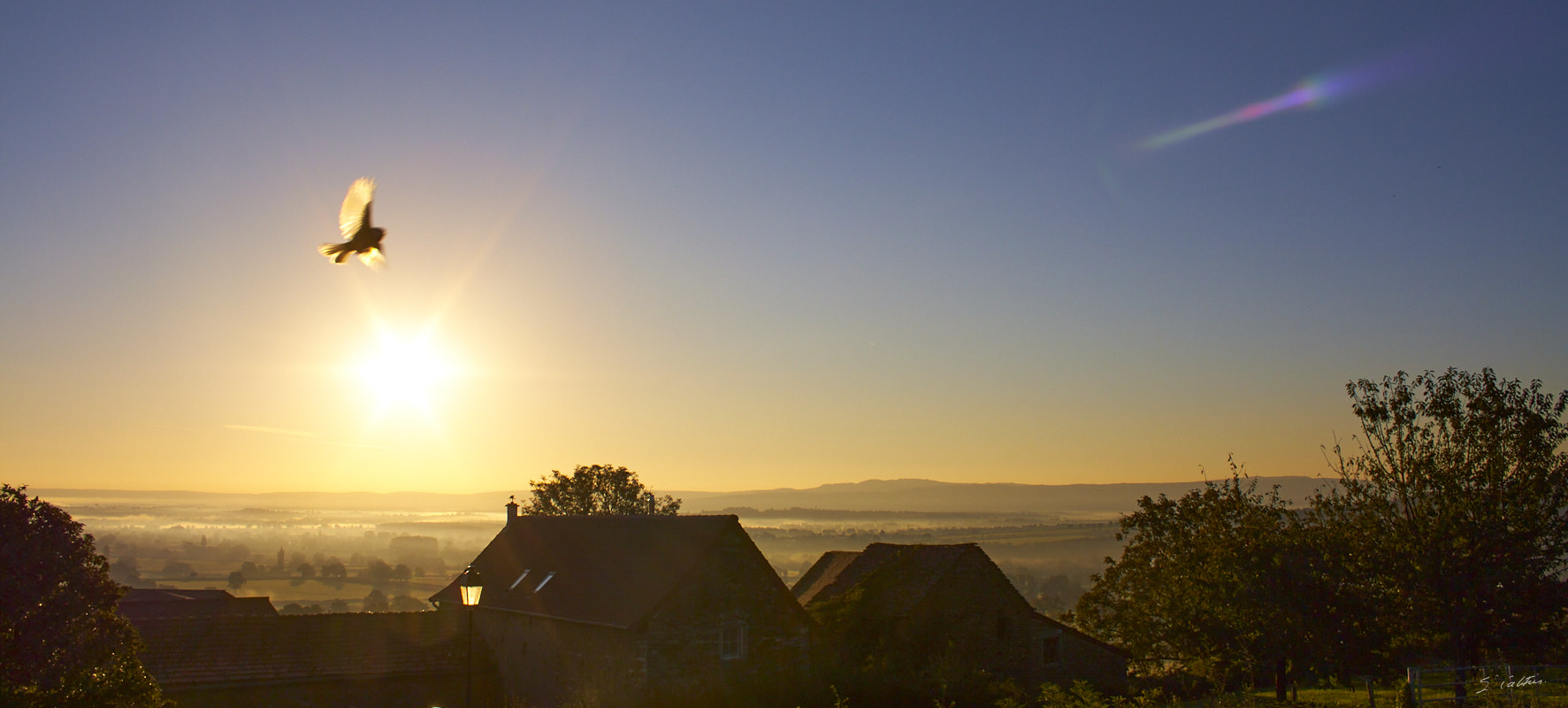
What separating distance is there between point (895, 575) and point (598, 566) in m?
12.8

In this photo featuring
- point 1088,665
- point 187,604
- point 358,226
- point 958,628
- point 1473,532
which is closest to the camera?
point 358,226

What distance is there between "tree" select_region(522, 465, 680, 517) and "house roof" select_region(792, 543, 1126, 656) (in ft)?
84.6

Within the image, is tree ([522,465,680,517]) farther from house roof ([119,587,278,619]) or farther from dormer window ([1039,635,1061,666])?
dormer window ([1039,635,1061,666])

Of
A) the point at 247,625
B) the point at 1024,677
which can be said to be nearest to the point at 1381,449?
the point at 1024,677

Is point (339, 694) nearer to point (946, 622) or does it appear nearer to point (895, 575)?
point (895, 575)

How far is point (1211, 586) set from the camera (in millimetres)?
31359

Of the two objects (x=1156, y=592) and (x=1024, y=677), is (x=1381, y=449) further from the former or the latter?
(x=1024, y=677)

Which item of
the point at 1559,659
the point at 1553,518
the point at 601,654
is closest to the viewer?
the point at 1553,518

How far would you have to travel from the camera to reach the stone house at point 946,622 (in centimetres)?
3469

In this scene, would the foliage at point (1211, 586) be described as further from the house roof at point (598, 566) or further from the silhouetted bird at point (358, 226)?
the silhouetted bird at point (358, 226)

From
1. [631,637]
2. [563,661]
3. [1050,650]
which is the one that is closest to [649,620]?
[631,637]

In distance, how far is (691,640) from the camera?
2842 centimetres

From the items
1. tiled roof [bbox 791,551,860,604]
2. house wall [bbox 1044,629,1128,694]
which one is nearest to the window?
tiled roof [bbox 791,551,860,604]

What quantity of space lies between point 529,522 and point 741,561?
1377 cm
